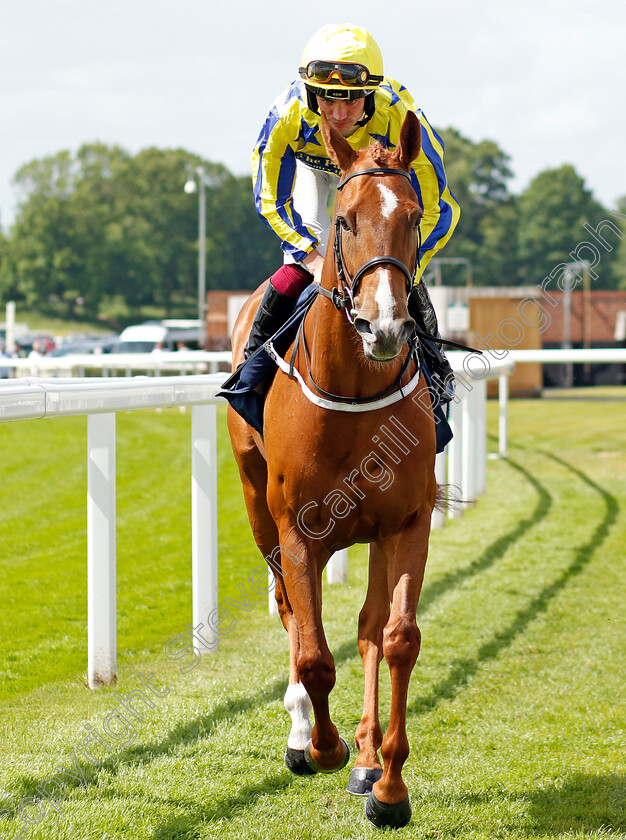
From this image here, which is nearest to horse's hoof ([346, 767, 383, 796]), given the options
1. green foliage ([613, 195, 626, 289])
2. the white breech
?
the white breech

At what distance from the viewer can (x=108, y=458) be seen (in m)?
3.82

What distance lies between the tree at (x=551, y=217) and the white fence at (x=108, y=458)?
91024mm

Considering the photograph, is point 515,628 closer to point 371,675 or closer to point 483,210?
point 371,675

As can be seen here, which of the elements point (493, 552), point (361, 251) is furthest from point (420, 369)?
point (493, 552)

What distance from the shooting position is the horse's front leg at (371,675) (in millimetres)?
2994

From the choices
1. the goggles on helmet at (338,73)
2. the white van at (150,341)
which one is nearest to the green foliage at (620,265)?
the white van at (150,341)

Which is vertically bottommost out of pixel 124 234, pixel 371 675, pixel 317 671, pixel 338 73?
pixel 371 675

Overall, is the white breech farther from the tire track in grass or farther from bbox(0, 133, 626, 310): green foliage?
bbox(0, 133, 626, 310): green foliage

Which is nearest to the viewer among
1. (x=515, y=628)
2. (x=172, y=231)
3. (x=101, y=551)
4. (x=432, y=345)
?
(x=432, y=345)

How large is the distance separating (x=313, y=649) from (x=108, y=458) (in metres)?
1.37

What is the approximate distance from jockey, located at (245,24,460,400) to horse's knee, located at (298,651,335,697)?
1056 millimetres

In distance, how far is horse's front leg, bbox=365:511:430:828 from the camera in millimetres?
2740

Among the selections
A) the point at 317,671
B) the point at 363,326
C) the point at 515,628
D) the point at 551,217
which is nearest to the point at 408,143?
the point at 363,326

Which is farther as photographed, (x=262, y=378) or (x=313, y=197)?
(x=313, y=197)
